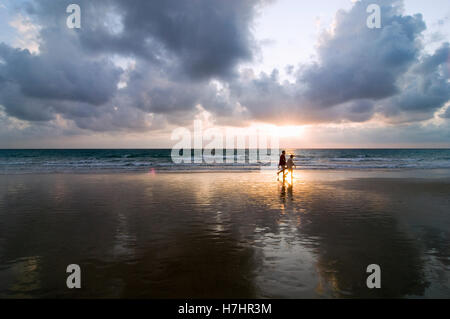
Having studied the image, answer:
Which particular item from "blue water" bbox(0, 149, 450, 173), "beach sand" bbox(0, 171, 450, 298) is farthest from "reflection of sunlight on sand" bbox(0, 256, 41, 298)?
"blue water" bbox(0, 149, 450, 173)

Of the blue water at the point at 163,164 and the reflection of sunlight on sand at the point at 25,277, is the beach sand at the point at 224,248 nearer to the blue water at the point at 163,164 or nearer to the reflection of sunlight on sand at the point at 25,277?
the reflection of sunlight on sand at the point at 25,277

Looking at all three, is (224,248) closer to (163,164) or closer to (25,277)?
(25,277)

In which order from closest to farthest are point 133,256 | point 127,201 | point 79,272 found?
point 79,272 < point 133,256 < point 127,201

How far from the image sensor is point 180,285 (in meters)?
4.84

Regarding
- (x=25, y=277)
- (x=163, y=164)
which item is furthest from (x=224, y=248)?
(x=163, y=164)

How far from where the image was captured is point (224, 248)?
6.66 m

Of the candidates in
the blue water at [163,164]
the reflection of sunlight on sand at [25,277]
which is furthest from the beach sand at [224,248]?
the blue water at [163,164]

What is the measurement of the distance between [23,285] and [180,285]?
2923 mm

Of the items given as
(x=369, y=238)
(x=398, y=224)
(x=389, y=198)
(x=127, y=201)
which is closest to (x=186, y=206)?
(x=127, y=201)

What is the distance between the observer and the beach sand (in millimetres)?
4789

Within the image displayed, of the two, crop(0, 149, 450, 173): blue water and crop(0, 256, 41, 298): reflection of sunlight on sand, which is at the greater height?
crop(0, 149, 450, 173): blue water

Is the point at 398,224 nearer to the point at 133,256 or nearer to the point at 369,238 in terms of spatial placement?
the point at 369,238

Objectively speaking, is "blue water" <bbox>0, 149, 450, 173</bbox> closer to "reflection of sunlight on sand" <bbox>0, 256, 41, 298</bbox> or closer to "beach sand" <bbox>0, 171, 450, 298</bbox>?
"beach sand" <bbox>0, 171, 450, 298</bbox>
